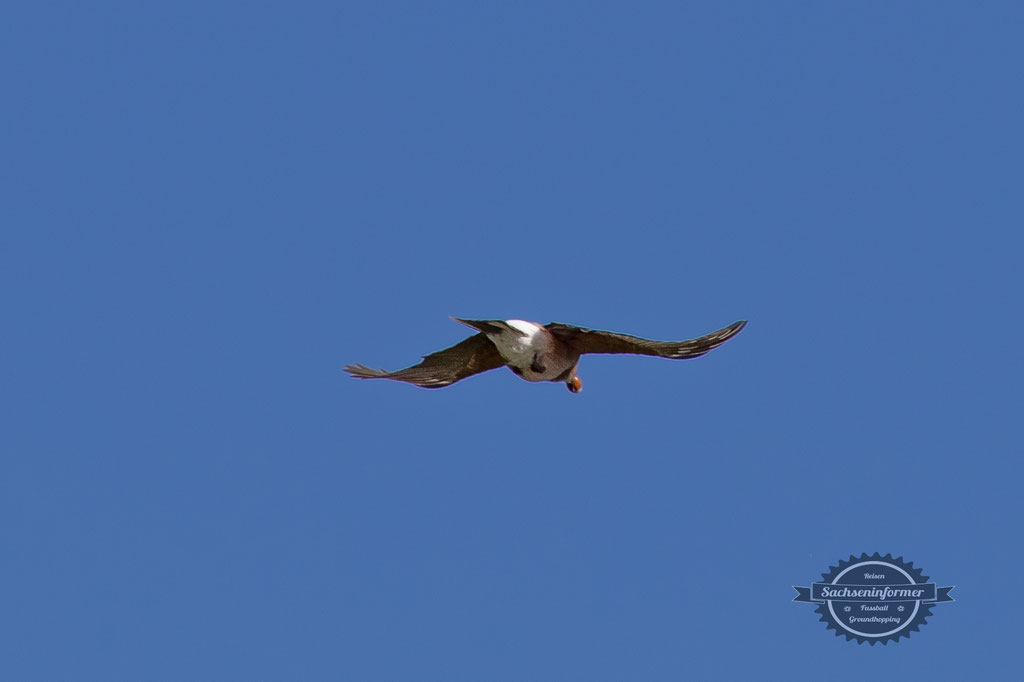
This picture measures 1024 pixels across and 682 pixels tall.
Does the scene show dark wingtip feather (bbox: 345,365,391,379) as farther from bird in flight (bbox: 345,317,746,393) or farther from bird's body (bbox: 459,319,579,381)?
bird's body (bbox: 459,319,579,381)

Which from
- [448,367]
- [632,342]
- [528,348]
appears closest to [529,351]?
[528,348]

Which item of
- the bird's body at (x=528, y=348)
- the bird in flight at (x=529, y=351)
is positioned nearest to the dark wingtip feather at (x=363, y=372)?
the bird in flight at (x=529, y=351)

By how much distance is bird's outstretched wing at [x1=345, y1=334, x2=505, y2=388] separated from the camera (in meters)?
27.5

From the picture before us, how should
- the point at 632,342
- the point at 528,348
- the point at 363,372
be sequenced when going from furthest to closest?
the point at 363,372
the point at 528,348
the point at 632,342

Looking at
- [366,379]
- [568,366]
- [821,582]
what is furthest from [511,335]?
[821,582]

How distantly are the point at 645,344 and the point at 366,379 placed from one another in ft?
19.2

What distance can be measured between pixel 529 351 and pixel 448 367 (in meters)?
2.57

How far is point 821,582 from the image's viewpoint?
2833cm

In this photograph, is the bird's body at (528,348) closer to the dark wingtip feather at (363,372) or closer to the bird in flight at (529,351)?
the bird in flight at (529,351)

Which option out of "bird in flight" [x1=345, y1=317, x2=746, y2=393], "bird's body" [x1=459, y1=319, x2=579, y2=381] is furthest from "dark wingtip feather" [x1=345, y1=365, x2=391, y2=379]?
"bird's body" [x1=459, y1=319, x2=579, y2=381]

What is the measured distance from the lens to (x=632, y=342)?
976 inches

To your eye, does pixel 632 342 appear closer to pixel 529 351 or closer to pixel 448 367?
pixel 529 351

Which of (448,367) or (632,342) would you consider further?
(448,367)

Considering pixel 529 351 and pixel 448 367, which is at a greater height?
pixel 448 367
